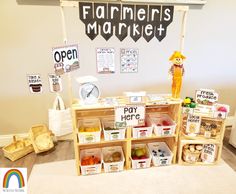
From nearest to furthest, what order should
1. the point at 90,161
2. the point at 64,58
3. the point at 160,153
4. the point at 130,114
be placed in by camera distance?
the point at 64,58, the point at 130,114, the point at 90,161, the point at 160,153

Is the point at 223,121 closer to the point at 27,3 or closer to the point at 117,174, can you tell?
the point at 117,174

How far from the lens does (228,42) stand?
98.6 inches

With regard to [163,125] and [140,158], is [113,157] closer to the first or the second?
[140,158]

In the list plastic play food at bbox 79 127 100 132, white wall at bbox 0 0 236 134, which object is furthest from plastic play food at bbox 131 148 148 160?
white wall at bbox 0 0 236 134

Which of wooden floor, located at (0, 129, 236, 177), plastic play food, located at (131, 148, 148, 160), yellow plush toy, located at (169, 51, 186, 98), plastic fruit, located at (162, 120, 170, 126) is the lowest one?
wooden floor, located at (0, 129, 236, 177)

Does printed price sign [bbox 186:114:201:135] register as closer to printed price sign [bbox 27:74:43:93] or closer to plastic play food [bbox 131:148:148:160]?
plastic play food [bbox 131:148:148:160]

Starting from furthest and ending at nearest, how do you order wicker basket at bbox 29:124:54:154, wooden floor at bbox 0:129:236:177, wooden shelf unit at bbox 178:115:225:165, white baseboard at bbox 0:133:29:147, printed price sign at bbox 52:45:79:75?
white baseboard at bbox 0:133:29:147
wicker basket at bbox 29:124:54:154
wooden floor at bbox 0:129:236:177
wooden shelf unit at bbox 178:115:225:165
printed price sign at bbox 52:45:79:75

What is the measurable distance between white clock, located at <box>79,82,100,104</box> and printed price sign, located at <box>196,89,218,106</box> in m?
1.01

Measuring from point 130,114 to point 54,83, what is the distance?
100 cm

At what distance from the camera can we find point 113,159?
1993 mm

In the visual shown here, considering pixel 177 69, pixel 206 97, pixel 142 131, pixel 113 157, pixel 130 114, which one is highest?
pixel 177 69

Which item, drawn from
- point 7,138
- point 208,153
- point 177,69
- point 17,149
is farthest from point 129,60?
point 7,138

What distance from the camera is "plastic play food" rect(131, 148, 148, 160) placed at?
2.01m

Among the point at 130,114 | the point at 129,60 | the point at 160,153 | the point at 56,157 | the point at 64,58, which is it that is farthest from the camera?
the point at 129,60
